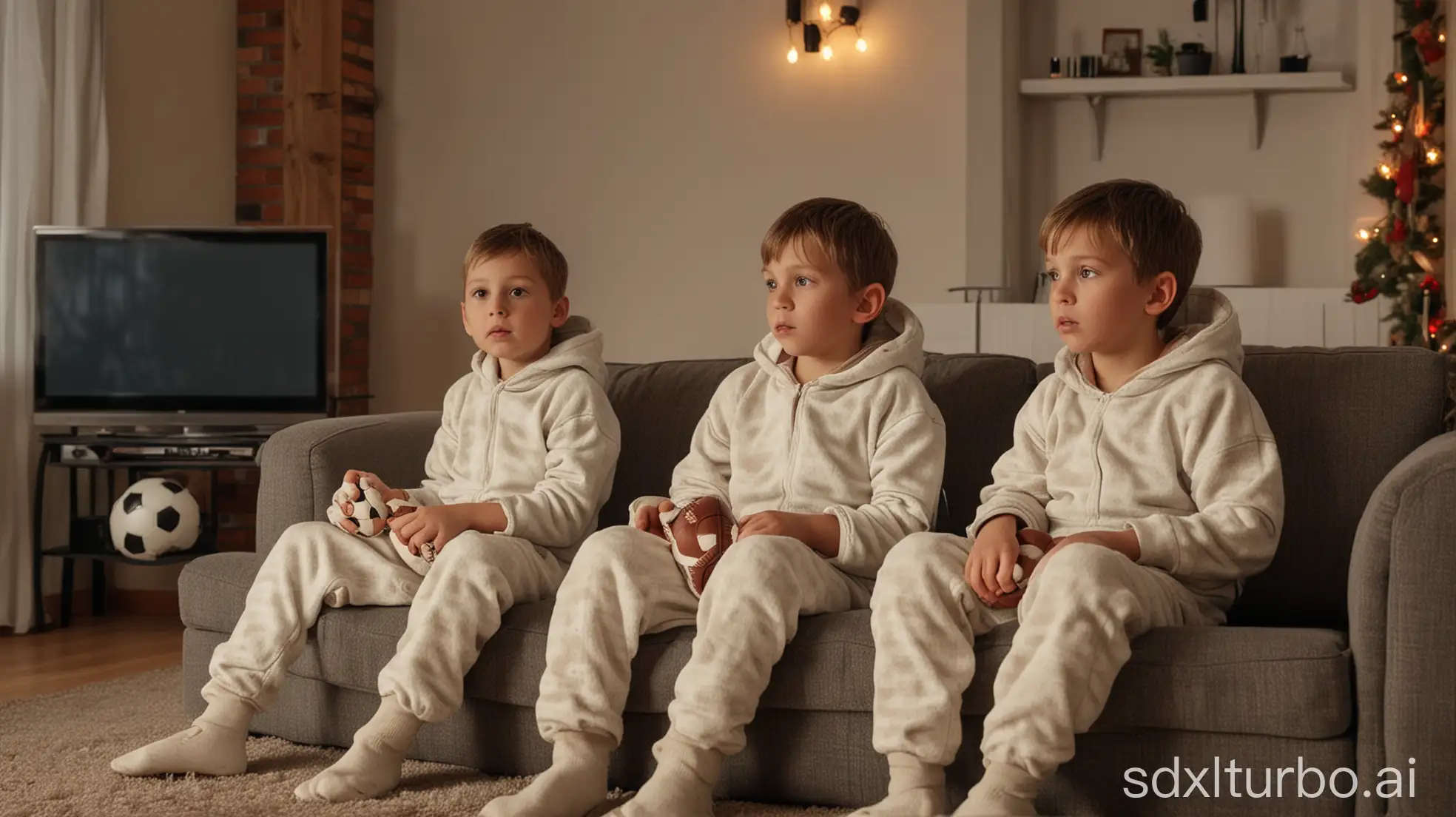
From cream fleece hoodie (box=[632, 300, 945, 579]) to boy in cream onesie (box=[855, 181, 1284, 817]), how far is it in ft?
0.41

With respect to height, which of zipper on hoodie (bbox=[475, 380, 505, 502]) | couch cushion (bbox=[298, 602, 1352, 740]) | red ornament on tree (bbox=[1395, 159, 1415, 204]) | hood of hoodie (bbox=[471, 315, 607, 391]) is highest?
red ornament on tree (bbox=[1395, 159, 1415, 204])

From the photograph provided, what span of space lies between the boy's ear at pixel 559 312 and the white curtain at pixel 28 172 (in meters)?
2.26

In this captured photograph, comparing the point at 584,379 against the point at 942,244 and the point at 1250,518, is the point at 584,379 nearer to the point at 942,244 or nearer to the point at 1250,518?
the point at 1250,518

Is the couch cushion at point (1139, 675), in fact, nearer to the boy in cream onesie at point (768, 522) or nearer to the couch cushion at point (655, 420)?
the boy in cream onesie at point (768, 522)

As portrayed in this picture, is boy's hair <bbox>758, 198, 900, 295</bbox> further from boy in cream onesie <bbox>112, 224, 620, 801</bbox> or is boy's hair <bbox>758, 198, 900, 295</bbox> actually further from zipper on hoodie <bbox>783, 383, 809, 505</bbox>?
boy in cream onesie <bbox>112, 224, 620, 801</bbox>

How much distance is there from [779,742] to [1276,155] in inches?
154

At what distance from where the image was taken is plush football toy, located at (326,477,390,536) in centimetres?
234

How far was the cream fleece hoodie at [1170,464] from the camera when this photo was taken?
1985mm

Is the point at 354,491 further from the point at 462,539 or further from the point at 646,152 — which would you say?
the point at 646,152

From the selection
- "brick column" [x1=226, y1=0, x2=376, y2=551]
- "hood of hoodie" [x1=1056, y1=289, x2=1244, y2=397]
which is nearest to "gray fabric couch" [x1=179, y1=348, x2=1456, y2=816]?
"hood of hoodie" [x1=1056, y1=289, x2=1244, y2=397]

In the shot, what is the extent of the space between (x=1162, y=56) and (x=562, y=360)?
3383 millimetres

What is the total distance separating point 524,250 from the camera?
2580 millimetres

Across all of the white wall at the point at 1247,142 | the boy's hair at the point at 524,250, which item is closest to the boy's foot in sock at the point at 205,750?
the boy's hair at the point at 524,250

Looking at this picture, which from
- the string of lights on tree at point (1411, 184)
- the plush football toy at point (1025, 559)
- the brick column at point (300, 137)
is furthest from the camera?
the brick column at point (300, 137)
